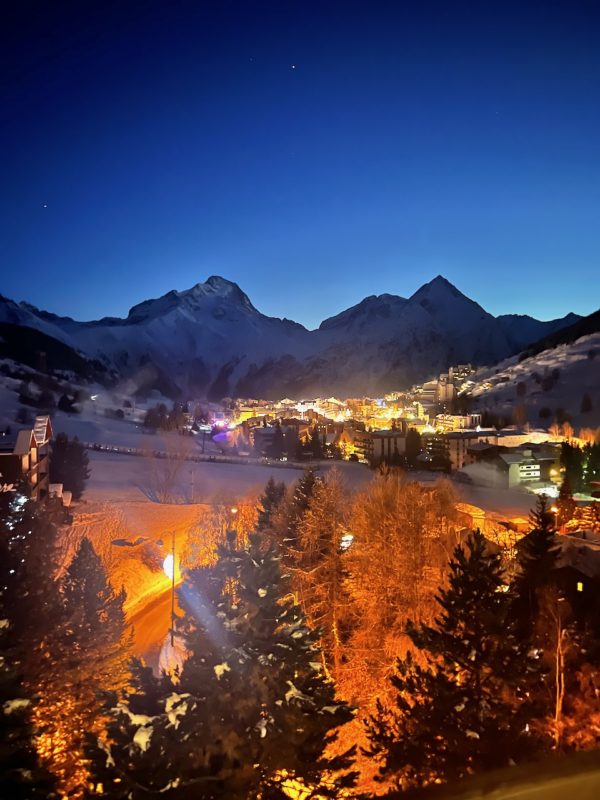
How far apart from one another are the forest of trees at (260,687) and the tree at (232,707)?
0.01 meters

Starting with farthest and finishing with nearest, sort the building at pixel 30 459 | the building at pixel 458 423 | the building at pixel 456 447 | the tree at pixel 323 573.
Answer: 1. the building at pixel 458 423
2. the building at pixel 456 447
3. the building at pixel 30 459
4. the tree at pixel 323 573

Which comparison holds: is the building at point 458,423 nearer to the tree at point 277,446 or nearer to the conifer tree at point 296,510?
the tree at point 277,446

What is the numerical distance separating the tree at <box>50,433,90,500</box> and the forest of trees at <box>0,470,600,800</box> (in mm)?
11517

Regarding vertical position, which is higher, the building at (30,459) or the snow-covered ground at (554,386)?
the snow-covered ground at (554,386)

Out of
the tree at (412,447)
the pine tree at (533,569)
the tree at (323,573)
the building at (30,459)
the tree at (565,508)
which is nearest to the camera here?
the pine tree at (533,569)

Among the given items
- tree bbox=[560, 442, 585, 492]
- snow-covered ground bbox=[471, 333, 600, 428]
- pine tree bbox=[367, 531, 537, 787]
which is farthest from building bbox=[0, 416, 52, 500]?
snow-covered ground bbox=[471, 333, 600, 428]

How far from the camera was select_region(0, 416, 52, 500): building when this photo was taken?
48.9ft

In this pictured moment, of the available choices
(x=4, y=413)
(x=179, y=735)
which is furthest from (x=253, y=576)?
(x=4, y=413)

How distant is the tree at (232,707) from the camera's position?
12.4ft

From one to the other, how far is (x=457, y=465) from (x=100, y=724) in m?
35.2

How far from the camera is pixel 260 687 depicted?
13.7ft

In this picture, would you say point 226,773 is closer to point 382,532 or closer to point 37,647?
point 37,647

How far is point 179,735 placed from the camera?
3.92 m

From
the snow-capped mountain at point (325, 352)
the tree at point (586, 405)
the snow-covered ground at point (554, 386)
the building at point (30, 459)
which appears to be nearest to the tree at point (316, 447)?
the building at point (30, 459)
